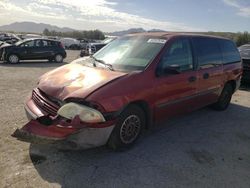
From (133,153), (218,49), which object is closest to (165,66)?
(133,153)

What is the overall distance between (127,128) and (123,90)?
2.01ft

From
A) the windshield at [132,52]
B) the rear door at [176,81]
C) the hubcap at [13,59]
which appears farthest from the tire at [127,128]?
the hubcap at [13,59]

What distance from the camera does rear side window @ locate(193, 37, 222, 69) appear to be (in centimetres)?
550

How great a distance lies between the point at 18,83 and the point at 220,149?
7131mm

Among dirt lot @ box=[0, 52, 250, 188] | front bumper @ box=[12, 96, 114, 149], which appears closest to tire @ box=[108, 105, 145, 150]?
dirt lot @ box=[0, 52, 250, 188]

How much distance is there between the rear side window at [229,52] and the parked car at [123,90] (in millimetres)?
562

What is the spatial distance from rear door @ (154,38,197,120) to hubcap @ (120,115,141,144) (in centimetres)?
44

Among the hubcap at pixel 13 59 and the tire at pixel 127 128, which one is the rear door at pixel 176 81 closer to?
the tire at pixel 127 128

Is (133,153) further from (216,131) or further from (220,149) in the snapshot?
(216,131)

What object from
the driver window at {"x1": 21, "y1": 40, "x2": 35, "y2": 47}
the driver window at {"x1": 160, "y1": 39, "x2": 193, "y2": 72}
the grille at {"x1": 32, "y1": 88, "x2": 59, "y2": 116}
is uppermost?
the driver window at {"x1": 160, "y1": 39, "x2": 193, "y2": 72}

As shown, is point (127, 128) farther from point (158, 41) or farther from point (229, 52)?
point (229, 52)

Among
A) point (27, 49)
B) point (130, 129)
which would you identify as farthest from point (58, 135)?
point (27, 49)

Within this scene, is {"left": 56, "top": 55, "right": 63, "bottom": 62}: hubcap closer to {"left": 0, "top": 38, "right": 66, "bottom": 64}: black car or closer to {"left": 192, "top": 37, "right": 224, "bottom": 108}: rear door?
{"left": 0, "top": 38, "right": 66, "bottom": 64}: black car

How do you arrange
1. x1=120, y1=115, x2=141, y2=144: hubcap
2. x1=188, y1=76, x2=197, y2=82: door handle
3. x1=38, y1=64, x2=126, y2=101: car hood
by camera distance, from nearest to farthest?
x1=38, y1=64, x2=126, y2=101: car hood
x1=120, y1=115, x2=141, y2=144: hubcap
x1=188, y1=76, x2=197, y2=82: door handle
